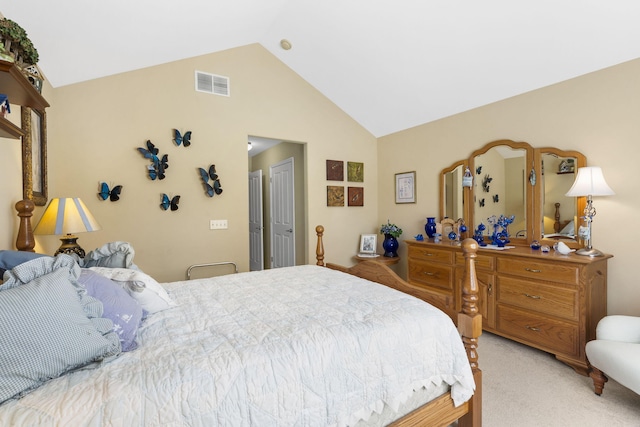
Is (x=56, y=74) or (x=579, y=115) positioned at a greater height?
(x=56, y=74)

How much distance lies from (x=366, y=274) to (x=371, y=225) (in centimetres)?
225

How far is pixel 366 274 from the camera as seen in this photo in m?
2.27

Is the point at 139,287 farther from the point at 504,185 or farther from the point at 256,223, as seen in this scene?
the point at 256,223

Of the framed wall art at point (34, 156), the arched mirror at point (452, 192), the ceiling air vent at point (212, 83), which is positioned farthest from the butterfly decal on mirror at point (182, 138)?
the arched mirror at point (452, 192)

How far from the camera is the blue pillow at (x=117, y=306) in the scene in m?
1.14

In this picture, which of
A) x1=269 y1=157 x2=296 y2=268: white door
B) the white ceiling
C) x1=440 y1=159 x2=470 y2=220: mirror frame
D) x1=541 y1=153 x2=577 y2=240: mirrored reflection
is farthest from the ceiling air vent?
x1=541 y1=153 x2=577 y2=240: mirrored reflection

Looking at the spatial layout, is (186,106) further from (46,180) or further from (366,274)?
(366,274)

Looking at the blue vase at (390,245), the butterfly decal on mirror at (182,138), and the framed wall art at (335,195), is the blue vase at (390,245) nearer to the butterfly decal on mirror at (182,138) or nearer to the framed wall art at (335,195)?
the framed wall art at (335,195)

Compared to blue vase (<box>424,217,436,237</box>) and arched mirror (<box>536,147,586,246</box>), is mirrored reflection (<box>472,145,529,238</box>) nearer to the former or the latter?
arched mirror (<box>536,147,586,246</box>)

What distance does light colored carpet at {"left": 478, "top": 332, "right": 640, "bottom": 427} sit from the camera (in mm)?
1768

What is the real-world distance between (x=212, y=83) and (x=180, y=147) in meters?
0.81

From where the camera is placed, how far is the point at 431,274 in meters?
3.31

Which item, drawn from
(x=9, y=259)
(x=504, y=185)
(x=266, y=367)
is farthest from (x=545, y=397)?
(x=9, y=259)

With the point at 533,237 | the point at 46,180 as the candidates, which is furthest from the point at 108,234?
the point at 533,237
